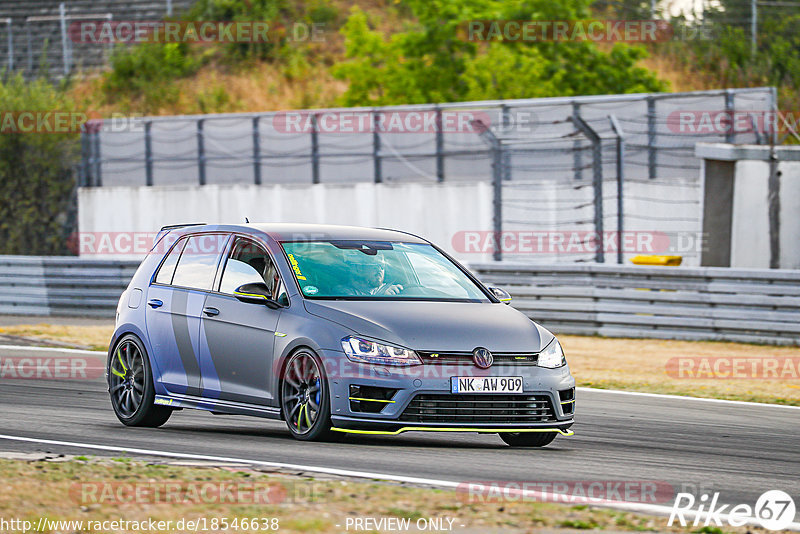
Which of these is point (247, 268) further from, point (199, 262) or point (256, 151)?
point (256, 151)

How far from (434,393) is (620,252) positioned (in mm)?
13337

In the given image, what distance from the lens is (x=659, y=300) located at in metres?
19.2

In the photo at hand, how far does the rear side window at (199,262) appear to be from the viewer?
33.7 feet

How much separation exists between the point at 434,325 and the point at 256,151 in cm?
2059

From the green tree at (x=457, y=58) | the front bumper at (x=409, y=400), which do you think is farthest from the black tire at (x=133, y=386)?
the green tree at (x=457, y=58)

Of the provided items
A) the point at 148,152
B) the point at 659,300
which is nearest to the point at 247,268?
the point at 659,300

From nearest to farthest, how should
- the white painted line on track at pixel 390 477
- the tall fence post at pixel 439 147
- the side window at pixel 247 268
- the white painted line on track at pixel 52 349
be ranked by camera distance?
the white painted line on track at pixel 390 477
the side window at pixel 247 268
the white painted line on track at pixel 52 349
the tall fence post at pixel 439 147

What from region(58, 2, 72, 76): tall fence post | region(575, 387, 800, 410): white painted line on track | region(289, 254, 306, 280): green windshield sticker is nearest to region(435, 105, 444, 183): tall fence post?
region(575, 387, 800, 410): white painted line on track

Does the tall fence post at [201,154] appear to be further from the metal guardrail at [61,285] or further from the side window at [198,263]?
the side window at [198,263]

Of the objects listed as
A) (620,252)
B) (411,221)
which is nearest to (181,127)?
(411,221)

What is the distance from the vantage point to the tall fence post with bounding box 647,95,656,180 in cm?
2436

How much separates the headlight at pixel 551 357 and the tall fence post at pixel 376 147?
→ 17.9 meters

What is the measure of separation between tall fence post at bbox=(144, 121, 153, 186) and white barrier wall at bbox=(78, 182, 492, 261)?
0.26 m

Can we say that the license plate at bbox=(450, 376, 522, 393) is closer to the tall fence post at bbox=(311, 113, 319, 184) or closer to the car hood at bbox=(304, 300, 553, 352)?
the car hood at bbox=(304, 300, 553, 352)
